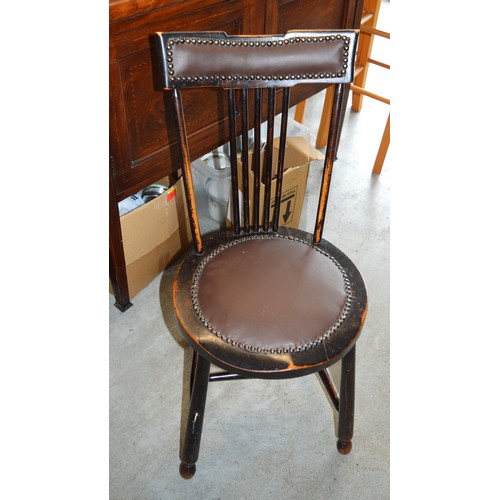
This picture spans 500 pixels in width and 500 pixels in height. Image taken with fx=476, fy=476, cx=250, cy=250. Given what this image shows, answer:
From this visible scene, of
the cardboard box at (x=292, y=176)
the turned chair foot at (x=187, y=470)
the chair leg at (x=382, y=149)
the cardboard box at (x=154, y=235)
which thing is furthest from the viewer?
the chair leg at (x=382, y=149)

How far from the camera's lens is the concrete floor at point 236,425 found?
A: 1351mm

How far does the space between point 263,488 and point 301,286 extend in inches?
25.1

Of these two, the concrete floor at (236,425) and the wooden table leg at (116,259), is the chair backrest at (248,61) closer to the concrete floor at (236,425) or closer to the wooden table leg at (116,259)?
the wooden table leg at (116,259)

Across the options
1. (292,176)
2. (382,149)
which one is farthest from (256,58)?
(382,149)

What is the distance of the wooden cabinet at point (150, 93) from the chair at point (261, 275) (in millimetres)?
81

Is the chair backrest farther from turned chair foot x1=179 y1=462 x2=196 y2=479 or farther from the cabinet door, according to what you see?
turned chair foot x1=179 y1=462 x2=196 y2=479

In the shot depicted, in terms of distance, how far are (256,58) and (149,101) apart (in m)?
0.39

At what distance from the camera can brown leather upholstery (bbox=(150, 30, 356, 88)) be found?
102 centimetres

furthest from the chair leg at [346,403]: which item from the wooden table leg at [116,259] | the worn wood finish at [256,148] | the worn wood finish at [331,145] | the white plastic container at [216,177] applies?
the white plastic container at [216,177]

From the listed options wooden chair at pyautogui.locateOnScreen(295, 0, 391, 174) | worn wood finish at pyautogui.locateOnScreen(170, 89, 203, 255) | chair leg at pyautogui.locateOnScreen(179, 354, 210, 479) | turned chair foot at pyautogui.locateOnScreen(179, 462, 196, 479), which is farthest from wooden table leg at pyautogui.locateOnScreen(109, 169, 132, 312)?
wooden chair at pyautogui.locateOnScreen(295, 0, 391, 174)

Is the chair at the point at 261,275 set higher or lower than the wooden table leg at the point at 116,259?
higher

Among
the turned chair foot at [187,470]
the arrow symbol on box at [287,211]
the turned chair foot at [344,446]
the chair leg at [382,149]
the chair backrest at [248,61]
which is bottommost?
the turned chair foot at [187,470]

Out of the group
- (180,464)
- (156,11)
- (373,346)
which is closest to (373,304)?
(373,346)

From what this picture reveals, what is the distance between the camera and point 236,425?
4.85 ft
